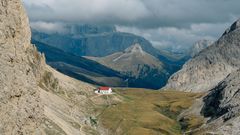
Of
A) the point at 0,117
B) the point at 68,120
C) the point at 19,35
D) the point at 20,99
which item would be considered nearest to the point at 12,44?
the point at 19,35

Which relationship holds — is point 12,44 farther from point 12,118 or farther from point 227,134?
point 227,134

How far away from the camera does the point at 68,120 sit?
174 m

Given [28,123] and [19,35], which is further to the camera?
[19,35]

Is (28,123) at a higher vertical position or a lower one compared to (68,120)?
higher

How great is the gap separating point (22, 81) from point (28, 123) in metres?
5.05

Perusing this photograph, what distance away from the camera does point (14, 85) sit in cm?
5166

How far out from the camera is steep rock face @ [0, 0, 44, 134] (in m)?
49.4

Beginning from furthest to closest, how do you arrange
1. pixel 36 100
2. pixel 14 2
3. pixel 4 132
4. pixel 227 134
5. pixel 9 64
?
pixel 227 134 < pixel 14 2 < pixel 36 100 < pixel 9 64 < pixel 4 132

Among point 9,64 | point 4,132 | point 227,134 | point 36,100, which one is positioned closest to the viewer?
point 4,132

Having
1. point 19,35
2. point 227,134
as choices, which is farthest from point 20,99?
point 227,134

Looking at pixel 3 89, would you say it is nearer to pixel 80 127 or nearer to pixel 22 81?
pixel 22 81

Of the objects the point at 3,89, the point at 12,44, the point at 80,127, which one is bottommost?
the point at 80,127

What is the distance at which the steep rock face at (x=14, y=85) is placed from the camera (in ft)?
162

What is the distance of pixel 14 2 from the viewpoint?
62.8 meters
